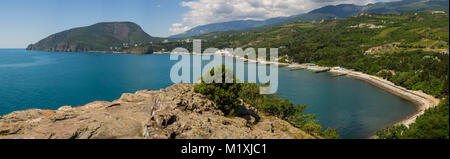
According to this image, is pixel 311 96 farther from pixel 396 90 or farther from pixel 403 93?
pixel 396 90

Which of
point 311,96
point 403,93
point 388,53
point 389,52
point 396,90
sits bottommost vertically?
point 311,96

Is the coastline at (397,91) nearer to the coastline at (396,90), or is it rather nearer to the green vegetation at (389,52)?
the coastline at (396,90)

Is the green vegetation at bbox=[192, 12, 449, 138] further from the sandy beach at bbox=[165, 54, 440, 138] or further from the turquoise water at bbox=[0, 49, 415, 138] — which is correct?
the turquoise water at bbox=[0, 49, 415, 138]

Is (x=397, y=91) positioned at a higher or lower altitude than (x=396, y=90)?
lower

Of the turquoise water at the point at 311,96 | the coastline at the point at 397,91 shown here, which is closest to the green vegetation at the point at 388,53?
the coastline at the point at 397,91

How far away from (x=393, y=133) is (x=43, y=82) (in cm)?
9864

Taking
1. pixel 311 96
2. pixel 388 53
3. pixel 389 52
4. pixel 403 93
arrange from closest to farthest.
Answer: pixel 403 93, pixel 311 96, pixel 388 53, pixel 389 52

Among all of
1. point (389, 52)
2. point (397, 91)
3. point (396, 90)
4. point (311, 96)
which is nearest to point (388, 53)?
point (389, 52)

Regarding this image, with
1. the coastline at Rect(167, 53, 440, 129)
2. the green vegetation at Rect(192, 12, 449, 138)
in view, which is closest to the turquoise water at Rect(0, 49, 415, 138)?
the coastline at Rect(167, 53, 440, 129)

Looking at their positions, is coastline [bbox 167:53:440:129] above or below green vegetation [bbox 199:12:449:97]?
below

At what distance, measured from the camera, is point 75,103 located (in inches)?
2112

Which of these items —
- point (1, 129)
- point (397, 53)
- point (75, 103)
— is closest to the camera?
point (1, 129)
